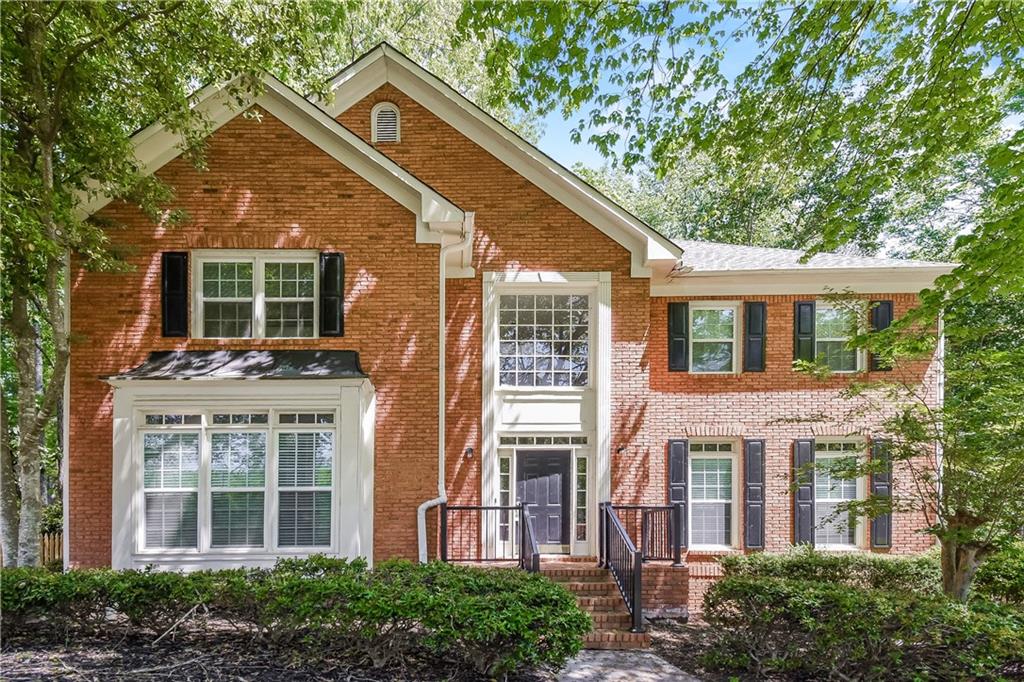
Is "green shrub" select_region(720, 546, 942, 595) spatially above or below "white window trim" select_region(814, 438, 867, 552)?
below

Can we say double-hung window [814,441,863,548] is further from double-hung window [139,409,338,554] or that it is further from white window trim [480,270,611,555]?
double-hung window [139,409,338,554]

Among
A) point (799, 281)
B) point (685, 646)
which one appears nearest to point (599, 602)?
point (685, 646)

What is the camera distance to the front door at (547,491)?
33.2ft

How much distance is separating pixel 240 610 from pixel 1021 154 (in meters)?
9.41

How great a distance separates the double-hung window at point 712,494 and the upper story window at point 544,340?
290cm

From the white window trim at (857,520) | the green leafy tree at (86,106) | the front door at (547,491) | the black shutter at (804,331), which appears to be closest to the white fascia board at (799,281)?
the black shutter at (804,331)

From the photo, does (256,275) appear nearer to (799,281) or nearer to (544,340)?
(544,340)

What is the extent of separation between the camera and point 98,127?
7281 mm

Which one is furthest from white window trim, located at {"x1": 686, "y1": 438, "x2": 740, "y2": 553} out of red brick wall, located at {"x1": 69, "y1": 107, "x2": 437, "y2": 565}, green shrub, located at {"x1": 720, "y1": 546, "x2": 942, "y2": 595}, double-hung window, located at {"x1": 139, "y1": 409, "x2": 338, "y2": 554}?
double-hung window, located at {"x1": 139, "y1": 409, "x2": 338, "y2": 554}

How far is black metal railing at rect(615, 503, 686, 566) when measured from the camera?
923 cm

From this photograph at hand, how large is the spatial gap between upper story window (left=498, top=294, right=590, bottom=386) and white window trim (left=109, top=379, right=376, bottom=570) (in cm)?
319

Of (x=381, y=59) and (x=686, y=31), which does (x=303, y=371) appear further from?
(x=686, y=31)

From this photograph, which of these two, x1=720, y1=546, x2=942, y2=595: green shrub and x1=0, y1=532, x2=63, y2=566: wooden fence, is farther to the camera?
x1=0, y1=532, x2=63, y2=566: wooden fence

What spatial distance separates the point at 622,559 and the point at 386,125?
8478 mm
